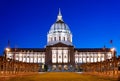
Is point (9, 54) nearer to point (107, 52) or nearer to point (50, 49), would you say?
point (50, 49)

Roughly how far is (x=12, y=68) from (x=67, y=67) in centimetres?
10355

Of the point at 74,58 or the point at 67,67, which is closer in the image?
the point at 67,67

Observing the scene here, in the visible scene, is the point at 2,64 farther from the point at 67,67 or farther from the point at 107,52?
the point at 107,52

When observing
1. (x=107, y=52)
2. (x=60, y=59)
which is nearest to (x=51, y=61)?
(x=60, y=59)

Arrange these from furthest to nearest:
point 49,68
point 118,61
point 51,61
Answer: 1. point 51,61
2. point 49,68
3. point 118,61

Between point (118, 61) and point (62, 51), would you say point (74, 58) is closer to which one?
point (62, 51)

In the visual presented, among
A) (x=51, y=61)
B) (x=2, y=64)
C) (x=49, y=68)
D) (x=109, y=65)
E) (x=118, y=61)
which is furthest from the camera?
(x=51, y=61)

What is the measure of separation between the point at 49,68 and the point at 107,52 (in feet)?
134

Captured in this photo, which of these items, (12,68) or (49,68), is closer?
(12,68)

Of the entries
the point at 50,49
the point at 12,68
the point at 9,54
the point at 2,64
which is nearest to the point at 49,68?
the point at 50,49

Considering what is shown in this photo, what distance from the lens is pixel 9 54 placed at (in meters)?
197

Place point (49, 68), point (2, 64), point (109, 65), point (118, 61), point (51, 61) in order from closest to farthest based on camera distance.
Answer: point (118, 61) → point (2, 64) → point (109, 65) → point (49, 68) → point (51, 61)

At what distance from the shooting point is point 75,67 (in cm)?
18162

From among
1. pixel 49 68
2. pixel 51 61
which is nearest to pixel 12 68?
pixel 49 68
